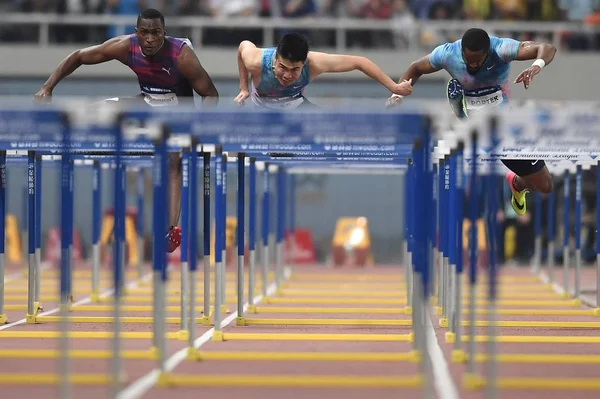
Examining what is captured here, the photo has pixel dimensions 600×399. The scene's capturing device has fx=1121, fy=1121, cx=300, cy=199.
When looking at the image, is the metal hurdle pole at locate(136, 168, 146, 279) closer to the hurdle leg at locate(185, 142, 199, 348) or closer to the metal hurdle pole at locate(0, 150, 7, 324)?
the metal hurdle pole at locate(0, 150, 7, 324)

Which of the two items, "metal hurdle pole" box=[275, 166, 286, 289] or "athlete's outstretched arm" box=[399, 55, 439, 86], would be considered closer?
"athlete's outstretched arm" box=[399, 55, 439, 86]

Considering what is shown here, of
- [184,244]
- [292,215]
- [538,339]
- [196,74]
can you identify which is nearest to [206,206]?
[184,244]

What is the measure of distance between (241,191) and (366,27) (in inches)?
414

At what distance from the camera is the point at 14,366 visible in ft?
22.1

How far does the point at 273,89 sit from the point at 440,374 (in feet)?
9.49

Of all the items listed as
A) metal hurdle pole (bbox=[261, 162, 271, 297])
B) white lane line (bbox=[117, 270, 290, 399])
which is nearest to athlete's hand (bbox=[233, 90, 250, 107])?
white lane line (bbox=[117, 270, 290, 399])

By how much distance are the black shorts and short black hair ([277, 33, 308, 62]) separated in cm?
232

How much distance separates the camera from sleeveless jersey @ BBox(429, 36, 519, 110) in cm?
857

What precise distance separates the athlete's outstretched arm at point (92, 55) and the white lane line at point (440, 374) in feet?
10.4

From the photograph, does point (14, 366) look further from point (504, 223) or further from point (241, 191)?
point (504, 223)

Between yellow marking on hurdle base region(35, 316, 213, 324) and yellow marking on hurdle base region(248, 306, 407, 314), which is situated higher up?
yellow marking on hurdle base region(35, 316, 213, 324)

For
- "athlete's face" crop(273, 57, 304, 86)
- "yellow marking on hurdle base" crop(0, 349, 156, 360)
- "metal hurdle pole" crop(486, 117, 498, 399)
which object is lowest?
"yellow marking on hurdle base" crop(0, 349, 156, 360)

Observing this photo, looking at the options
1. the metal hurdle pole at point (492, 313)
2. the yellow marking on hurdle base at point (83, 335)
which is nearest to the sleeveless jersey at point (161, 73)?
the yellow marking on hurdle base at point (83, 335)

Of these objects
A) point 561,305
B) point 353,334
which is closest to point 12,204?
point 561,305
